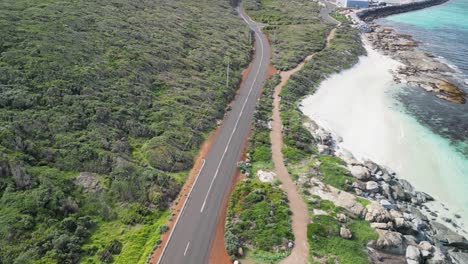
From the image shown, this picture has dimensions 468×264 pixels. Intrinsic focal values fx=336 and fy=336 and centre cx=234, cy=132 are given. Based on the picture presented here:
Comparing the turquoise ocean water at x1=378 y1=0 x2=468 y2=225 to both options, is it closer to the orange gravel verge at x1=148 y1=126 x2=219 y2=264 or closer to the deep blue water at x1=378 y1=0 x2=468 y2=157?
the deep blue water at x1=378 y1=0 x2=468 y2=157

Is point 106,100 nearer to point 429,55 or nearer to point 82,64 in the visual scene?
point 82,64

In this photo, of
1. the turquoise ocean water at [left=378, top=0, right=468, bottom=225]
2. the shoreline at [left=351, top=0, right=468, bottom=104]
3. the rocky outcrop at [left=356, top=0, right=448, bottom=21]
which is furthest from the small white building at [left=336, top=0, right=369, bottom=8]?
the turquoise ocean water at [left=378, top=0, right=468, bottom=225]

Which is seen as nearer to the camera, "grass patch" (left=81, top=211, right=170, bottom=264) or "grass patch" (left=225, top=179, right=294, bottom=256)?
"grass patch" (left=81, top=211, right=170, bottom=264)

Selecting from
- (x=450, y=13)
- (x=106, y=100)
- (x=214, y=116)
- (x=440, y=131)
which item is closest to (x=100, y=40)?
(x=106, y=100)

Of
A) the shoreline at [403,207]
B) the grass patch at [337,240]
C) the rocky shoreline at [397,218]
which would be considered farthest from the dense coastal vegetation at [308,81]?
the grass patch at [337,240]

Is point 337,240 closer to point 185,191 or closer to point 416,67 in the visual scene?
point 185,191

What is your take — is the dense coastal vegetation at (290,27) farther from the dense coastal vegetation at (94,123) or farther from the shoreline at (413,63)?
the shoreline at (413,63)
